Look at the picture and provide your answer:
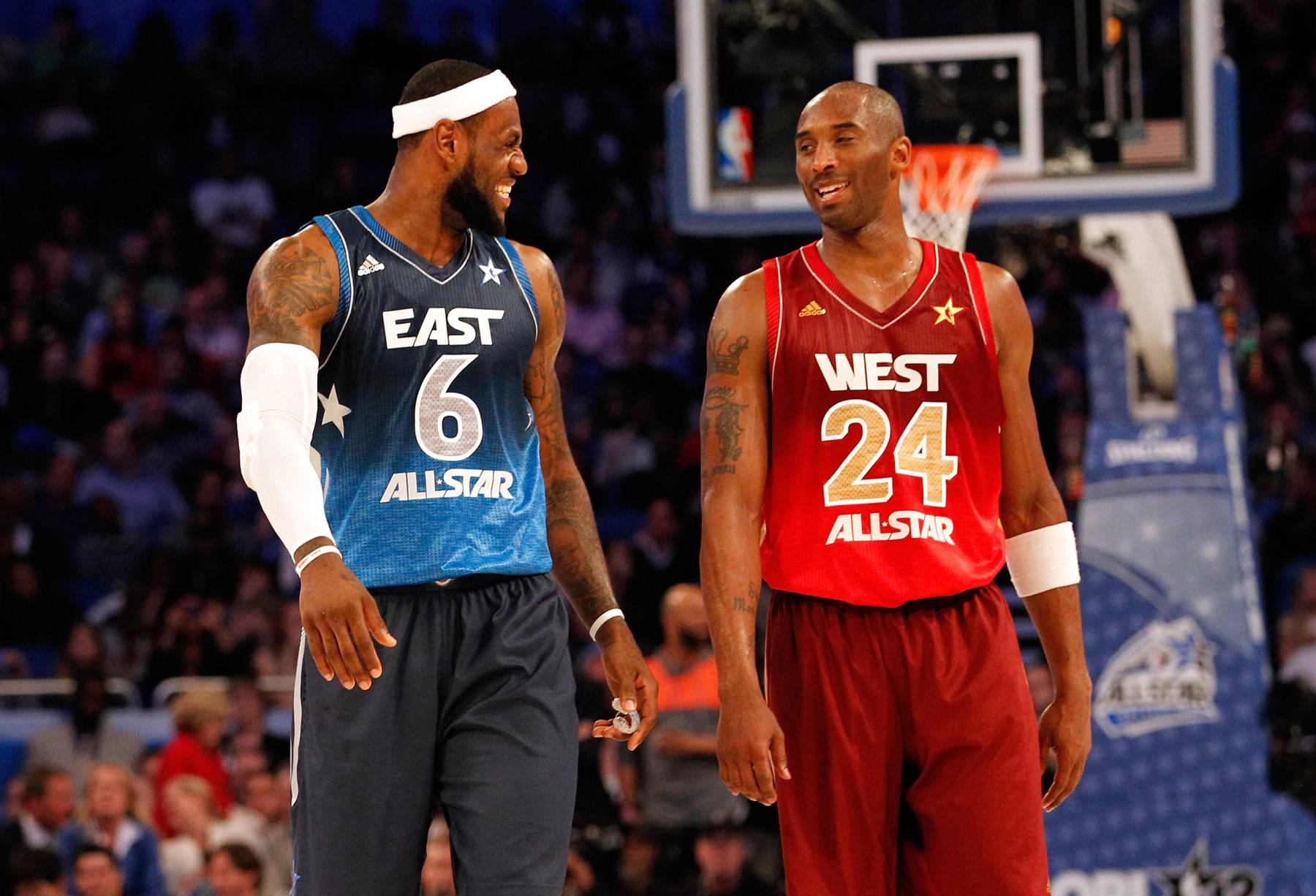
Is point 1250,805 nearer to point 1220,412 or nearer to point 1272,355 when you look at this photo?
point 1220,412

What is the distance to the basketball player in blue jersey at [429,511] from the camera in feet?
13.6

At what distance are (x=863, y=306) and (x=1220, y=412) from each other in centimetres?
453

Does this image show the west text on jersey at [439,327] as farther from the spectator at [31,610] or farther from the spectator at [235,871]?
the spectator at [31,610]

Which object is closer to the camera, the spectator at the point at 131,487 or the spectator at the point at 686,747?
the spectator at the point at 686,747

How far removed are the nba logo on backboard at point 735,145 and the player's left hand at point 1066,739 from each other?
407cm

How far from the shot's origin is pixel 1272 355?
12805 millimetres

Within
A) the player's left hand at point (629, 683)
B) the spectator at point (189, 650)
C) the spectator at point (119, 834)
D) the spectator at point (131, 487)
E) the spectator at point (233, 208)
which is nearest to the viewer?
the player's left hand at point (629, 683)

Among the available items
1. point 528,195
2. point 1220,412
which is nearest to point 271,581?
point 528,195

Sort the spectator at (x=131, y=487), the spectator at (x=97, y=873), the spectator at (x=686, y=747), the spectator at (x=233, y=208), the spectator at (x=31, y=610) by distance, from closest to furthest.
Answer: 1. the spectator at (x=97, y=873)
2. the spectator at (x=686, y=747)
3. the spectator at (x=31, y=610)
4. the spectator at (x=131, y=487)
5. the spectator at (x=233, y=208)

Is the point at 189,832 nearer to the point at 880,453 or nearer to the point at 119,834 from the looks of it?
the point at 119,834

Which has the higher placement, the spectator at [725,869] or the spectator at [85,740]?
the spectator at [85,740]

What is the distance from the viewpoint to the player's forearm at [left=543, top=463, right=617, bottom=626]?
15.1 ft

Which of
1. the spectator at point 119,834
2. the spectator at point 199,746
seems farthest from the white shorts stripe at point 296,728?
→ the spectator at point 199,746

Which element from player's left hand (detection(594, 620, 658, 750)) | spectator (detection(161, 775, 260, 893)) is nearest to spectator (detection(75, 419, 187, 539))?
spectator (detection(161, 775, 260, 893))
